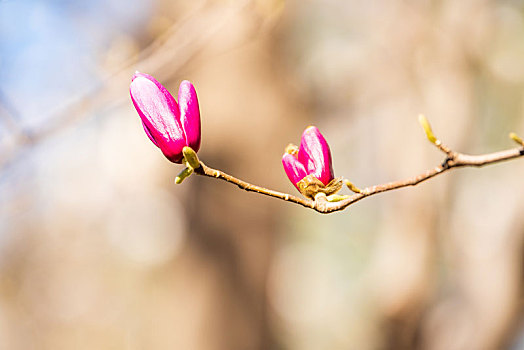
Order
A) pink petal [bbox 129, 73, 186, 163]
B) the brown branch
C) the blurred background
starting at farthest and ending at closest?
the blurred background
pink petal [bbox 129, 73, 186, 163]
the brown branch

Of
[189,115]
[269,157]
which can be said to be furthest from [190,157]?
[269,157]

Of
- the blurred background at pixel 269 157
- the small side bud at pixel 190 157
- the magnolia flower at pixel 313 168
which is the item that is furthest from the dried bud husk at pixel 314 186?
the blurred background at pixel 269 157

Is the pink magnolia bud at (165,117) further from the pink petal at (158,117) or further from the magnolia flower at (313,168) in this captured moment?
the magnolia flower at (313,168)

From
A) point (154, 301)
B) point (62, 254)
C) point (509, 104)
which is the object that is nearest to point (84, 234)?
point (62, 254)

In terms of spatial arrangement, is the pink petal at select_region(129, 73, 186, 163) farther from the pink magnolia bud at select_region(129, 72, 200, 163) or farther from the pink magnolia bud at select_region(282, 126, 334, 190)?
the pink magnolia bud at select_region(282, 126, 334, 190)

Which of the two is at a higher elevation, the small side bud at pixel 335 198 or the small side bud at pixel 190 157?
the small side bud at pixel 190 157

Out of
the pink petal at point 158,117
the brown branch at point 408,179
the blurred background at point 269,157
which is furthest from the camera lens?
the blurred background at point 269,157

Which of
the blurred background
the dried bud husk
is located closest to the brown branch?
the dried bud husk
